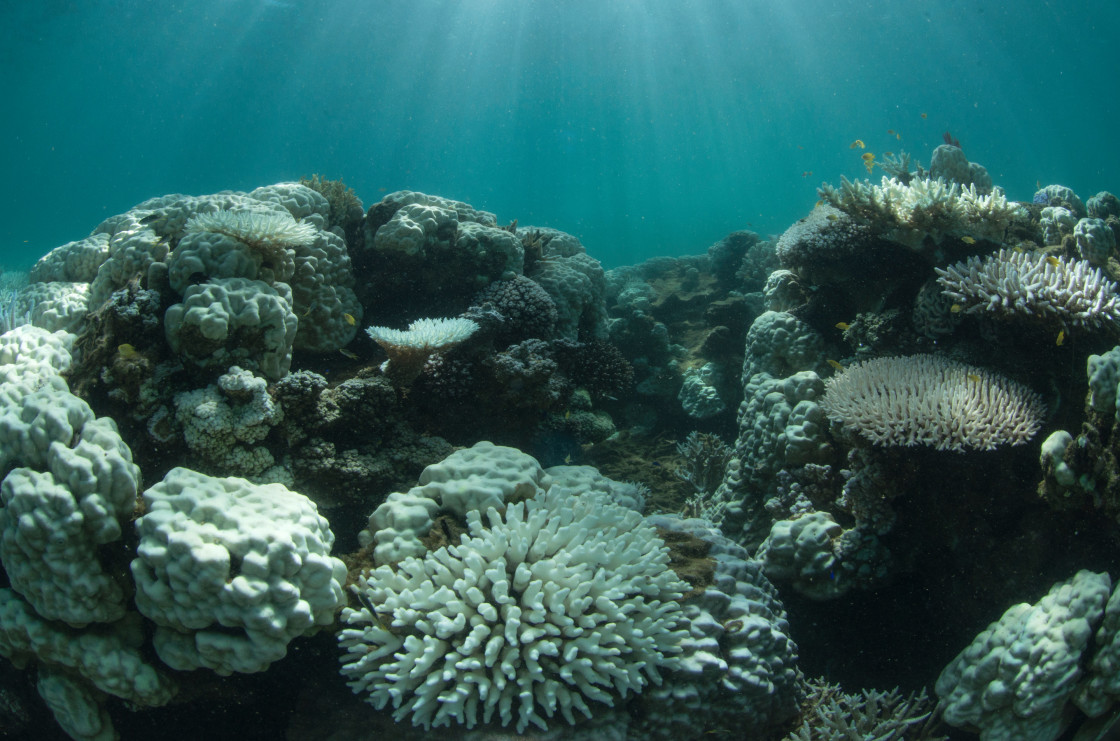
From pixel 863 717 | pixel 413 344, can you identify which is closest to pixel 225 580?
pixel 413 344

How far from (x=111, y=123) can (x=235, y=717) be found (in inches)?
4042

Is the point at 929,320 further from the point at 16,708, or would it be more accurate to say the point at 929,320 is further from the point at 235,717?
the point at 16,708

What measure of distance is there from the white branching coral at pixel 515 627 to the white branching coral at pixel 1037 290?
10.9ft

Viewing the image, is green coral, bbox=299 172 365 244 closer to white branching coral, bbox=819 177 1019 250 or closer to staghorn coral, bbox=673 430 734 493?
staghorn coral, bbox=673 430 734 493

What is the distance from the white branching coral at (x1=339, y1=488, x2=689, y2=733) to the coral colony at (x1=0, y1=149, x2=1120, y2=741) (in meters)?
0.02

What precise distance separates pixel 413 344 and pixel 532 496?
1910mm

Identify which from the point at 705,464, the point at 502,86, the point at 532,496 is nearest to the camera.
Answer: the point at 532,496

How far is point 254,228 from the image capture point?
421cm

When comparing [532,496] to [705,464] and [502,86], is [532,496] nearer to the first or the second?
[705,464]

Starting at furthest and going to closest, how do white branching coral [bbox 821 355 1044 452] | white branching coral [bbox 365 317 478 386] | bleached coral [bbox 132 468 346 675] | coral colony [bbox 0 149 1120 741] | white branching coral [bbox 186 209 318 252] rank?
white branching coral [bbox 365 317 478 386]
white branching coral [bbox 186 209 318 252]
white branching coral [bbox 821 355 1044 452]
coral colony [bbox 0 149 1120 741]
bleached coral [bbox 132 468 346 675]

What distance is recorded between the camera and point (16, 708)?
9.21 ft

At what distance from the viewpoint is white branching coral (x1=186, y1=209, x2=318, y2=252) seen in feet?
13.7

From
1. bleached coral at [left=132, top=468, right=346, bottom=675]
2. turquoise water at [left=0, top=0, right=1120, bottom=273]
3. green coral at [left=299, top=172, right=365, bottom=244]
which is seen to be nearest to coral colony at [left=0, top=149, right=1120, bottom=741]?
bleached coral at [left=132, top=468, right=346, bottom=675]

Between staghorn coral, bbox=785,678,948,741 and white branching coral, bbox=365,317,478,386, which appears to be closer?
staghorn coral, bbox=785,678,948,741
